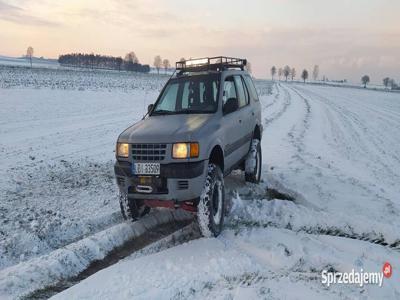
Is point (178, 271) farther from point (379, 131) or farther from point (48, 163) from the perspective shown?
point (379, 131)

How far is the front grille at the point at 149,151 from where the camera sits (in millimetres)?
5195

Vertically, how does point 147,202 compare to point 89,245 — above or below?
above

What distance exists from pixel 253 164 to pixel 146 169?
2944mm

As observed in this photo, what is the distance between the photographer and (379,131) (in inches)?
645

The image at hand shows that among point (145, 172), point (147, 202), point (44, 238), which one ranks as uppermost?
point (145, 172)

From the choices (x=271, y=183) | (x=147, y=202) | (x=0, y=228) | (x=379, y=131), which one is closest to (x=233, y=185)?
(x=271, y=183)

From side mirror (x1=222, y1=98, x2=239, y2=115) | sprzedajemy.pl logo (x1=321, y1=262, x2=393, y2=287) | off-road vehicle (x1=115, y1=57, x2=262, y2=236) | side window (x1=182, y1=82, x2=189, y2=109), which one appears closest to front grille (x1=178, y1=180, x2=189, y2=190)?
off-road vehicle (x1=115, y1=57, x2=262, y2=236)

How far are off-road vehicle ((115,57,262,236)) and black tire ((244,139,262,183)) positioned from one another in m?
0.54

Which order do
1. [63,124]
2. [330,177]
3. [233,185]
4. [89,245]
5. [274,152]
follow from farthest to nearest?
[63,124]
[274,152]
[330,177]
[233,185]
[89,245]

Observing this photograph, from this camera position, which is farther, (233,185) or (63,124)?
(63,124)

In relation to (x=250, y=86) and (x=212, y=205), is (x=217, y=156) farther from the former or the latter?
(x=250, y=86)

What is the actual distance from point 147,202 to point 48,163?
468 centimetres

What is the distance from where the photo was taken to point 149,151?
207 inches

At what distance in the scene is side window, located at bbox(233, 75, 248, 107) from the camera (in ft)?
24.2
